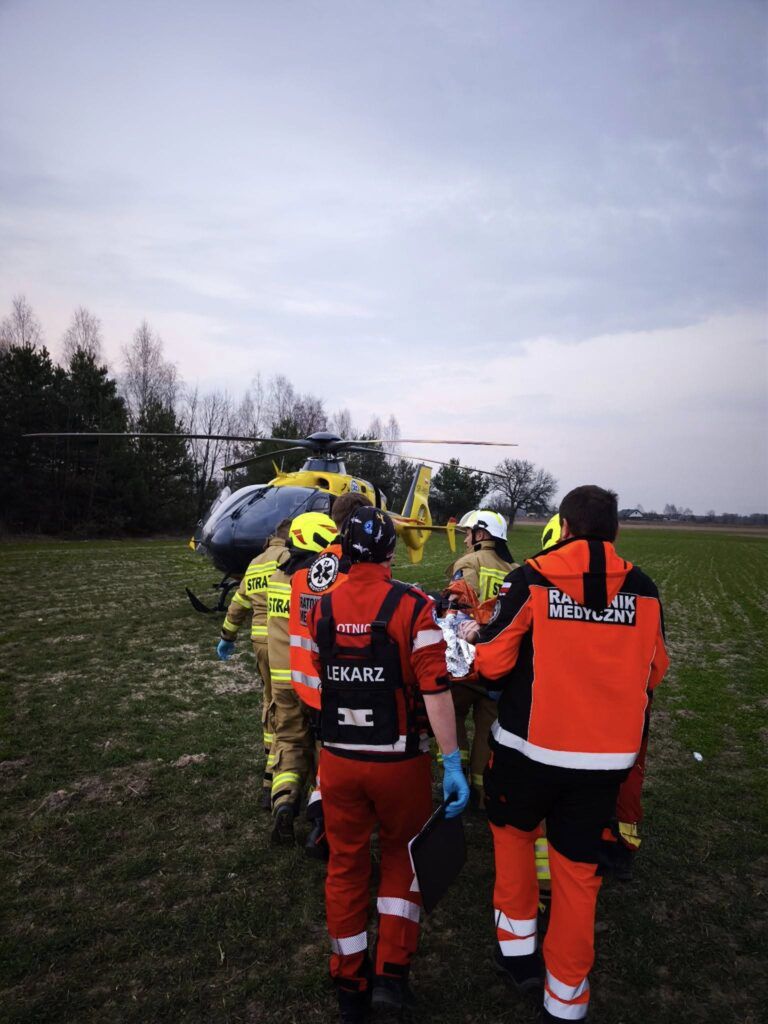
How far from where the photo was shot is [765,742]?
5996mm

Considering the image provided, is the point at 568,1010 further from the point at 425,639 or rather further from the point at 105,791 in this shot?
the point at 105,791

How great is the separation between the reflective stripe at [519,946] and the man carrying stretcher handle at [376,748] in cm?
41

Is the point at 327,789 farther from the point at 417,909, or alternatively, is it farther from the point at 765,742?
the point at 765,742

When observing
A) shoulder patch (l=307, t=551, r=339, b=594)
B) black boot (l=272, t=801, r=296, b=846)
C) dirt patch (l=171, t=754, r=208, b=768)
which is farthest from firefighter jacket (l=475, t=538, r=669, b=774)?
dirt patch (l=171, t=754, r=208, b=768)

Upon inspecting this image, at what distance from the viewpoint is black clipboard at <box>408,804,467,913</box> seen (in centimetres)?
237

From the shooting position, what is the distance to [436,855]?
95.9 inches

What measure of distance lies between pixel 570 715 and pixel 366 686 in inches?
34.1

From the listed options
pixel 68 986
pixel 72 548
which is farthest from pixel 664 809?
pixel 72 548

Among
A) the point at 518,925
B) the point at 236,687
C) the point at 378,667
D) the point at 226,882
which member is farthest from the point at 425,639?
the point at 236,687

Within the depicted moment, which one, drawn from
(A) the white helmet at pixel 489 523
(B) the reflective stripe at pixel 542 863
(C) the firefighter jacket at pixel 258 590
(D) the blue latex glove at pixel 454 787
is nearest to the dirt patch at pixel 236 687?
(C) the firefighter jacket at pixel 258 590

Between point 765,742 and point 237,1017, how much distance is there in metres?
5.91

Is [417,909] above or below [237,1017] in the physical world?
above

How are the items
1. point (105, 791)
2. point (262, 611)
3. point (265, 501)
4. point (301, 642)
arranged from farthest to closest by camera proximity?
point (265, 501)
point (262, 611)
point (105, 791)
point (301, 642)

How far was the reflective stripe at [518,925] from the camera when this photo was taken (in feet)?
8.09
